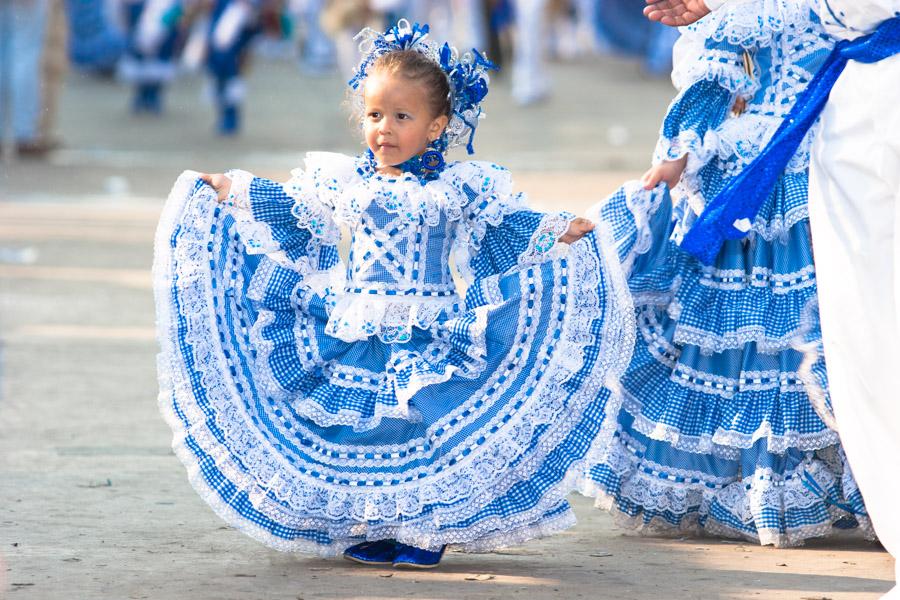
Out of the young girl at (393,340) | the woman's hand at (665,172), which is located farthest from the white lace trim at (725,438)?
the woman's hand at (665,172)

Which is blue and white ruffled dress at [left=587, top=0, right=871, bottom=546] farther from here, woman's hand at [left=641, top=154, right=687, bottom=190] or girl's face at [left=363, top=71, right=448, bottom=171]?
girl's face at [left=363, top=71, right=448, bottom=171]

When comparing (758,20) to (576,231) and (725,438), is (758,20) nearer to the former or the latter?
(576,231)

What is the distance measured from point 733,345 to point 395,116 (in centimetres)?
122

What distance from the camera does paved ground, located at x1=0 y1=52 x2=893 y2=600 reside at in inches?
171

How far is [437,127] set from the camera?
4672 mm

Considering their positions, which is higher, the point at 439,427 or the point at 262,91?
the point at 262,91

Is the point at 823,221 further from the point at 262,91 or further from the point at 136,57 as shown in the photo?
the point at 262,91

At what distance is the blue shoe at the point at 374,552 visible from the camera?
458 centimetres

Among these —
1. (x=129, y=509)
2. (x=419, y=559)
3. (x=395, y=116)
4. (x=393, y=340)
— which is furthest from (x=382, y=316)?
(x=129, y=509)

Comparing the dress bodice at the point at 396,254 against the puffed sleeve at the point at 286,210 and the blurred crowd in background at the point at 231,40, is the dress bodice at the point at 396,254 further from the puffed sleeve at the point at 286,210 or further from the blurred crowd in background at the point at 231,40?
the blurred crowd in background at the point at 231,40

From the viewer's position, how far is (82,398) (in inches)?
274

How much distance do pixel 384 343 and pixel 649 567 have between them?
98 cm

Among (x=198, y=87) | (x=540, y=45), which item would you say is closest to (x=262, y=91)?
(x=198, y=87)

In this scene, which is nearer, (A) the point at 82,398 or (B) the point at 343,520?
(B) the point at 343,520
